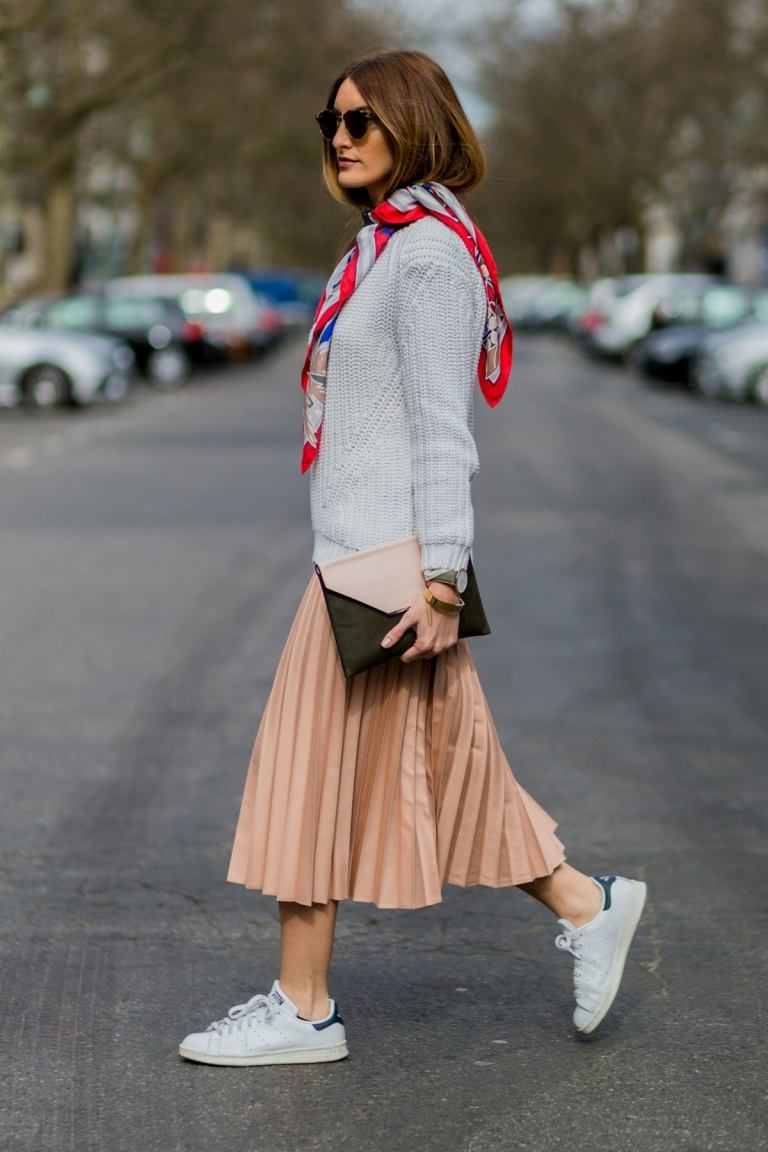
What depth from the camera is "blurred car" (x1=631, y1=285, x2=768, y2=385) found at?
34500 mm

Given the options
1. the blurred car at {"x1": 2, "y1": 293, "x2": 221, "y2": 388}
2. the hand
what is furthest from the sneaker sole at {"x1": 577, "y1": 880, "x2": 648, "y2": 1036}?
the blurred car at {"x1": 2, "y1": 293, "x2": 221, "y2": 388}

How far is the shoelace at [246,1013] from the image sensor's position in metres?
3.92

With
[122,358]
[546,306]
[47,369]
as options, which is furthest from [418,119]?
[546,306]

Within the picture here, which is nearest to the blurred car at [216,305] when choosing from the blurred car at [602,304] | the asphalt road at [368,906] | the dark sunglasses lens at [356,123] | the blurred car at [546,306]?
Answer: the blurred car at [602,304]

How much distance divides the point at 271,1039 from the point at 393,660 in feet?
2.47

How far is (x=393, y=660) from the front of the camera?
12.4ft

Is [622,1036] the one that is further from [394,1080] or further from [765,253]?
[765,253]

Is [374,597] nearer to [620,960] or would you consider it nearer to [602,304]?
[620,960]

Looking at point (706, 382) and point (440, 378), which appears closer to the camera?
point (440, 378)

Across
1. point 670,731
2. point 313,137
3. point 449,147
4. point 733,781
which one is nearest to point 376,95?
point 449,147

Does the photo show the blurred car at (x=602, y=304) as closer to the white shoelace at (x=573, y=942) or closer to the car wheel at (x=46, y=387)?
the car wheel at (x=46, y=387)

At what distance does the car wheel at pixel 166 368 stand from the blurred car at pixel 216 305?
1686 mm

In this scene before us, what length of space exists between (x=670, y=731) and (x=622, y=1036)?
3.25 m

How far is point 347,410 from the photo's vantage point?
3.72 m
